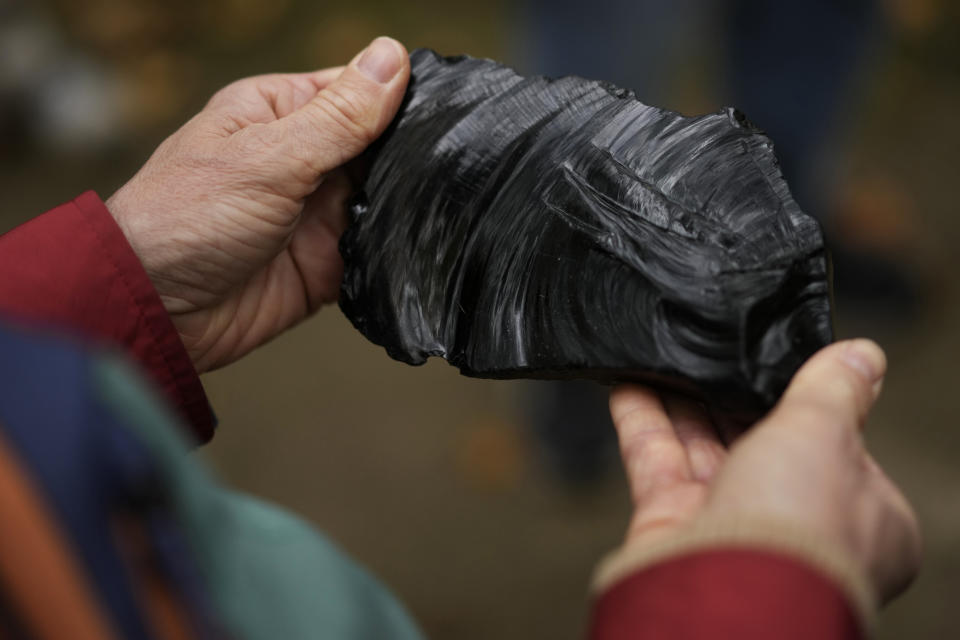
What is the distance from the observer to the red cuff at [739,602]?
0.59 meters

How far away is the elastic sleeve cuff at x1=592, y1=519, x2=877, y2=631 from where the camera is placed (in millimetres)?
609

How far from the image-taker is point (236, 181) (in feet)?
3.59

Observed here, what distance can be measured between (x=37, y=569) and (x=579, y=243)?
2.08 feet

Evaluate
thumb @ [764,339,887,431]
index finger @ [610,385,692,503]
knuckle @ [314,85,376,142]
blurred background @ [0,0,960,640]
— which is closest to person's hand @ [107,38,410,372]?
knuckle @ [314,85,376,142]

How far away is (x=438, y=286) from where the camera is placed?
106 cm

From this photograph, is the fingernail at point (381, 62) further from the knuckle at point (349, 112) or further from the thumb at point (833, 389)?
the thumb at point (833, 389)

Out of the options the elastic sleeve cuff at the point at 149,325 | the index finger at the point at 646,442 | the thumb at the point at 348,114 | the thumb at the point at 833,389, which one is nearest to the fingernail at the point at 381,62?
the thumb at the point at 348,114

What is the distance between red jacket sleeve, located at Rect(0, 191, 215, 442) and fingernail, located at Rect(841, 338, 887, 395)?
713 mm

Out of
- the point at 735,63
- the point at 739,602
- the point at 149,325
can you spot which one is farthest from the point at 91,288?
the point at 735,63

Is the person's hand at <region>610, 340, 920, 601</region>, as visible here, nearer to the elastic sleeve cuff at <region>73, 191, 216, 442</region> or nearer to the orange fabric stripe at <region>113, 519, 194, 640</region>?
the orange fabric stripe at <region>113, 519, 194, 640</region>

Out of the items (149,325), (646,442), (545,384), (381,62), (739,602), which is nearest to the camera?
(739,602)

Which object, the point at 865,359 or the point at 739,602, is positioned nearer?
the point at 739,602

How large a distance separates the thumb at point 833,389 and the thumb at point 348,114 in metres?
0.59

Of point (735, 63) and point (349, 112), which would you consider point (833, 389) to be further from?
point (735, 63)
